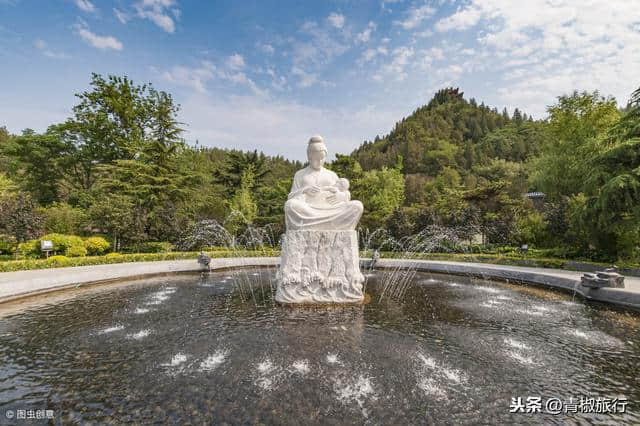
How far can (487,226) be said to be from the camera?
53.6 ft

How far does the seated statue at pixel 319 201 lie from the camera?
6465 mm

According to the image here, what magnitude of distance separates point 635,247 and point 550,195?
11516mm

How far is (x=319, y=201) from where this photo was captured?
23.0ft

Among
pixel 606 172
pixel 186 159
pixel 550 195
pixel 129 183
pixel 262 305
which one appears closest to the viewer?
pixel 262 305

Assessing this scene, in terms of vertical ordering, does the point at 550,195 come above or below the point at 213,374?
above

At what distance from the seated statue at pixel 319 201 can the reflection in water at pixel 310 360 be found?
1.87 meters

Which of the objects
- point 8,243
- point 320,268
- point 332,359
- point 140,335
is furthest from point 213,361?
point 8,243

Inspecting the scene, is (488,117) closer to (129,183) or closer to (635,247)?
(635,247)

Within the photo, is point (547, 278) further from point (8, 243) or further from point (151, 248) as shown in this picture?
point (8, 243)

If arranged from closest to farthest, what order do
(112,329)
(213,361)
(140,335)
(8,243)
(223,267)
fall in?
(213,361), (140,335), (112,329), (223,267), (8,243)

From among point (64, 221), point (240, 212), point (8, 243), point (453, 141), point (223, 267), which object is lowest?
point (223, 267)

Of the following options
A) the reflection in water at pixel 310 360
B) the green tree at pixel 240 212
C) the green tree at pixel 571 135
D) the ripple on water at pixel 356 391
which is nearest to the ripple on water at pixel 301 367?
the reflection in water at pixel 310 360

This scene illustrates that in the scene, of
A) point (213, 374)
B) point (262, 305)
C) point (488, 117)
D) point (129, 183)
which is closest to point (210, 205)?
point (129, 183)

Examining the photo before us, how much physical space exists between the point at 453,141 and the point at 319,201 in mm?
68876
